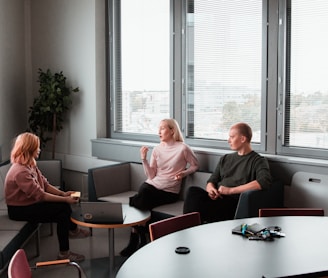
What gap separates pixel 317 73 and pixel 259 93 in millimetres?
672

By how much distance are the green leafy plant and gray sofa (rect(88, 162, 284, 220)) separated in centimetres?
134

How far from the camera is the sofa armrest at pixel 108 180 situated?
5434mm

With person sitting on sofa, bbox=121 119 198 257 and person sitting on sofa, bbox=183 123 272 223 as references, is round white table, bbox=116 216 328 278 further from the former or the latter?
person sitting on sofa, bbox=121 119 198 257

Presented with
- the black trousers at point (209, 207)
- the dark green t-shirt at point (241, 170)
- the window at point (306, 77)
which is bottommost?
the black trousers at point (209, 207)

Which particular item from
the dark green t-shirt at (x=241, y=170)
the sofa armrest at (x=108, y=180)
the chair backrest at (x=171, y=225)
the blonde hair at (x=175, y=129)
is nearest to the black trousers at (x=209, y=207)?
the dark green t-shirt at (x=241, y=170)

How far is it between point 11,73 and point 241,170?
11.7 feet

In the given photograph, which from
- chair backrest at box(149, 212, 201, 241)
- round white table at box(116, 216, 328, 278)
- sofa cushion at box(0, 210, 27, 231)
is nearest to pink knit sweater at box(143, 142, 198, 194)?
sofa cushion at box(0, 210, 27, 231)

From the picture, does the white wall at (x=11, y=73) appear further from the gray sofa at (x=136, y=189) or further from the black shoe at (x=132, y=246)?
the black shoe at (x=132, y=246)

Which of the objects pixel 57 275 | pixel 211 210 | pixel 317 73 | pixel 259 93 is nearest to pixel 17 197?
pixel 57 275

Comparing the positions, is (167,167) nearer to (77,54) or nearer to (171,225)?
(171,225)

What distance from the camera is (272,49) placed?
16.2ft

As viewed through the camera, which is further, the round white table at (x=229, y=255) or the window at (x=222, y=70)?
the window at (x=222, y=70)

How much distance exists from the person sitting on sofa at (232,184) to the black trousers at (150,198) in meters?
0.42

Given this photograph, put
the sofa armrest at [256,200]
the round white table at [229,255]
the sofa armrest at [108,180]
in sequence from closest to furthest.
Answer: the round white table at [229,255], the sofa armrest at [256,200], the sofa armrest at [108,180]
